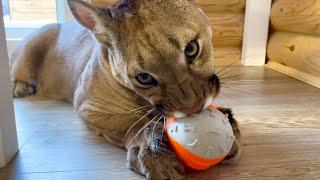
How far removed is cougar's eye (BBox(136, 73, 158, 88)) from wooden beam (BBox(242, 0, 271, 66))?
1.71m

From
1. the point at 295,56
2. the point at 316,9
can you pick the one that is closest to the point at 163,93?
the point at 316,9

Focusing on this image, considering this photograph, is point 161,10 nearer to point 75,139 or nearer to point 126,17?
point 126,17

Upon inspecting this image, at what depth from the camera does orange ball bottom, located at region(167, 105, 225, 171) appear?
2.85 ft

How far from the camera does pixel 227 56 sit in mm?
2562

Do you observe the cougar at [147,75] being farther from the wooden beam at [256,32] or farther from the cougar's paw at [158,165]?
the wooden beam at [256,32]

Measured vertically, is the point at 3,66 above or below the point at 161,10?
below

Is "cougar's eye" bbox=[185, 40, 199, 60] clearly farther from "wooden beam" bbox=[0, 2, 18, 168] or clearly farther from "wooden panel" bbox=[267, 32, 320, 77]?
"wooden panel" bbox=[267, 32, 320, 77]

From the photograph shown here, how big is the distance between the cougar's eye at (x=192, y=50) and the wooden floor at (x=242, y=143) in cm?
30

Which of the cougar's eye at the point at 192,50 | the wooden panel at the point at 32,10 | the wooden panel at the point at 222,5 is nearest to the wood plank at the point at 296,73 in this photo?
the wooden panel at the point at 222,5

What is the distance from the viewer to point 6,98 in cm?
98

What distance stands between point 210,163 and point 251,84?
108 centimetres

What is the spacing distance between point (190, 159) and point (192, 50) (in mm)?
276

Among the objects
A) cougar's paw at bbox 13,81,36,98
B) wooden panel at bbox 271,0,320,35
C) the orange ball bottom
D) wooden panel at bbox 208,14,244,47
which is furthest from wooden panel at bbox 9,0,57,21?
the orange ball bottom

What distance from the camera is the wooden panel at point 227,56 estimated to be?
8.35 ft
